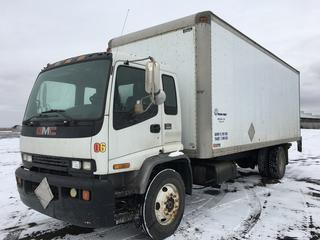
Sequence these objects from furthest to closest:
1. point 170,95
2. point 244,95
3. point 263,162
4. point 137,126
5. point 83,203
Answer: point 263,162 → point 244,95 → point 170,95 → point 137,126 → point 83,203

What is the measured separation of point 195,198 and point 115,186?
127 inches

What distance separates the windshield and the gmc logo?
0.17m

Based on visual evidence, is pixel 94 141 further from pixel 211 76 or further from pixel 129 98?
pixel 211 76

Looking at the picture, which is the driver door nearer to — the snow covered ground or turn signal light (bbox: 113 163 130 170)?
turn signal light (bbox: 113 163 130 170)

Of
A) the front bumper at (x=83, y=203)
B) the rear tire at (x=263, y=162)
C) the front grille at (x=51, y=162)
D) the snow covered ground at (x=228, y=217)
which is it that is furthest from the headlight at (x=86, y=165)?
the rear tire at (x=263, y=162)

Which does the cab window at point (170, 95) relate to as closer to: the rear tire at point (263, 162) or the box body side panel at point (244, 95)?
the box body side panel at point (244, 95)

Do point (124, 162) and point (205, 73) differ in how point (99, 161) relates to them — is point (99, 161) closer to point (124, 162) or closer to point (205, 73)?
point (124, 162)

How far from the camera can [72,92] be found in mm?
4281

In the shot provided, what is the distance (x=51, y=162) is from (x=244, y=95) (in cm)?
428

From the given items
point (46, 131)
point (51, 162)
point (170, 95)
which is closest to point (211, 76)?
point (170, 95)

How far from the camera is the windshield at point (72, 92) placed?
4027mm

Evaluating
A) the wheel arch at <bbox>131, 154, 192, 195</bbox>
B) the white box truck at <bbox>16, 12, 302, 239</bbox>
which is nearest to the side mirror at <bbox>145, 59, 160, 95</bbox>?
the white box truck at <bbox>16, 12, 302, 239</bbox>

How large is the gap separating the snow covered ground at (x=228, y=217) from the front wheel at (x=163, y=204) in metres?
0.26

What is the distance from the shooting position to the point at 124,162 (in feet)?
13.5
